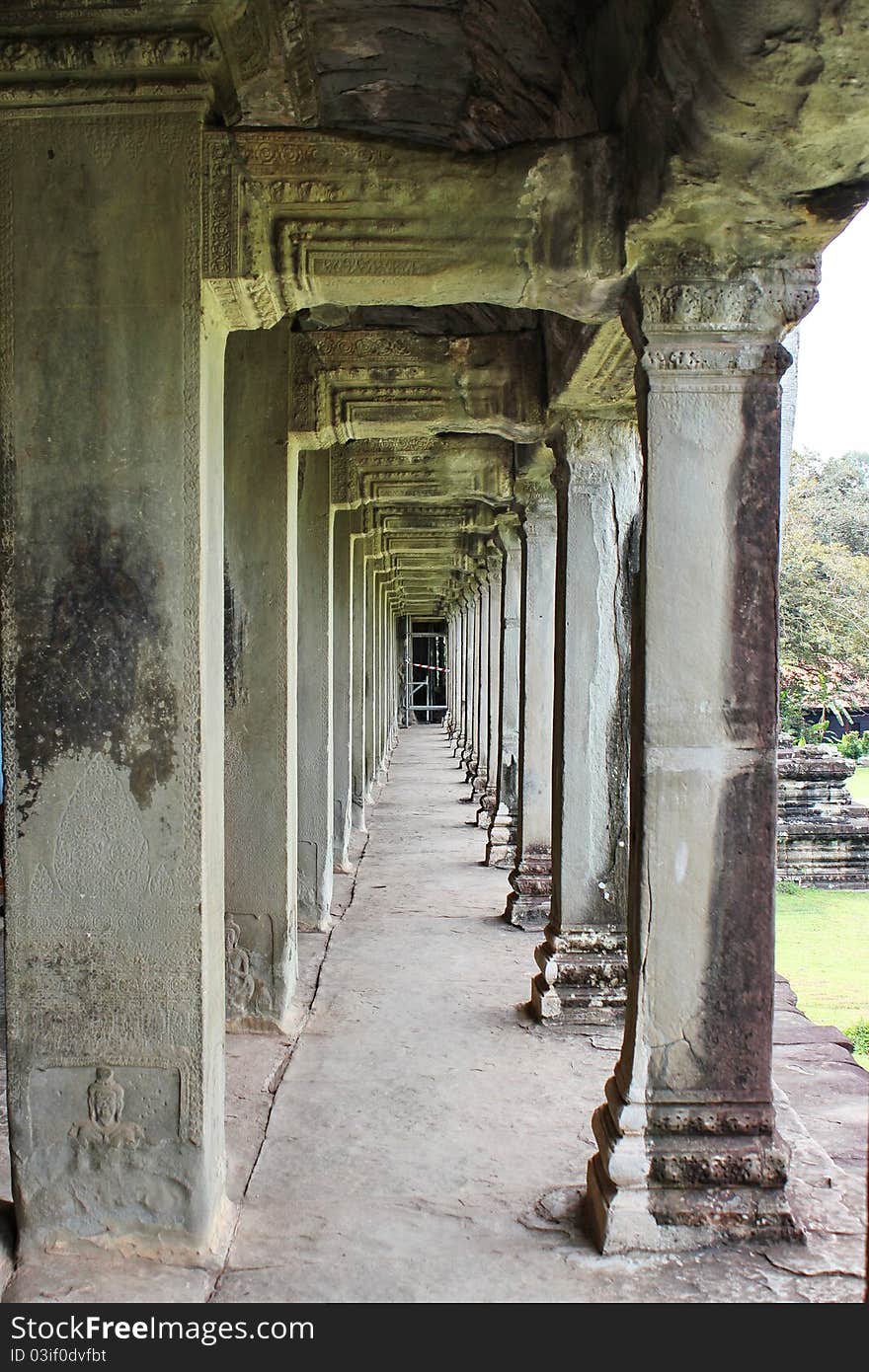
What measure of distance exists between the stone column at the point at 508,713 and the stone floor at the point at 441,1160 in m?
3.42

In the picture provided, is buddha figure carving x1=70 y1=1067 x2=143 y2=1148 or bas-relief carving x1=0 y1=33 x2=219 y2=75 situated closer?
bas-relief carving x1=0 y1=33 x2=219 y2=75

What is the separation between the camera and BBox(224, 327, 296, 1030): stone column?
6059 millimetres

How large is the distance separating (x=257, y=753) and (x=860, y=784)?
1017 inches

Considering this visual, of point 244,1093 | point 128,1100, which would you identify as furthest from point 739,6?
point 244,1093

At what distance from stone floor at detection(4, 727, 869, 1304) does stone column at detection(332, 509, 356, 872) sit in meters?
2.78

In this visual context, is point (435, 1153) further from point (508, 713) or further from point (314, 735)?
point (508, 713)

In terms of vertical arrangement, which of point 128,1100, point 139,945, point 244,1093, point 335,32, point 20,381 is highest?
point 335,32

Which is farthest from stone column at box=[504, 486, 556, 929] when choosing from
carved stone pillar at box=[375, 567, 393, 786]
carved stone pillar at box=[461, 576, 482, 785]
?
carved stone pillar at box=[375, 567, 393, 786]

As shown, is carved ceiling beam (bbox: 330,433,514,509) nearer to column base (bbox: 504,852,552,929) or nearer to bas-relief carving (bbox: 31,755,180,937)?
column base (bbox: 504,852,552,929)

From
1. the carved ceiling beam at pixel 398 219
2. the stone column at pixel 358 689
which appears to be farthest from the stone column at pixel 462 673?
the carved ceiling beam at pixel 398 219

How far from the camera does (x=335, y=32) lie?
4223 millimetres

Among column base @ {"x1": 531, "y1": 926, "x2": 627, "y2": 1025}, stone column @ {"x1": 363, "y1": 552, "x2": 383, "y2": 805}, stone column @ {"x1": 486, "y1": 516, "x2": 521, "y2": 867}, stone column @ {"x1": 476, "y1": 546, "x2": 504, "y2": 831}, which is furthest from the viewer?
stone column @ {"x1": 363, "y1": 552, "x2": 383, "y2": 805}

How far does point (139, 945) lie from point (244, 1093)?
1.85 metres

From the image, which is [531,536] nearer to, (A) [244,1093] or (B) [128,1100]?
(A) [244,1093]
